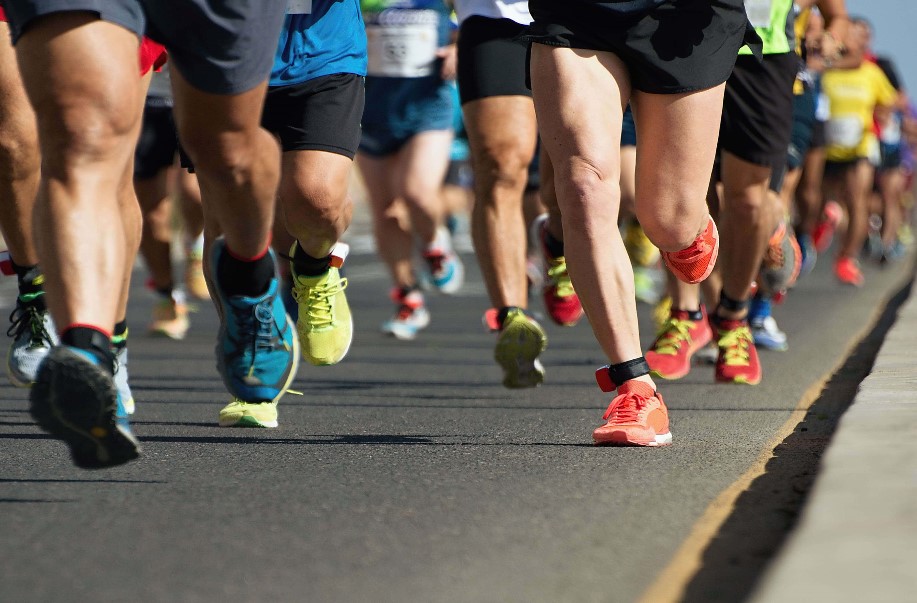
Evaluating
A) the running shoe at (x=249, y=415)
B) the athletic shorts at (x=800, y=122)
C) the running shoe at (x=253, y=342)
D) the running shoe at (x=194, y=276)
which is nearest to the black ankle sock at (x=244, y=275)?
the running shoe at (x=253, y=342)

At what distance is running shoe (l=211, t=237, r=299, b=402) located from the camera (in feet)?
15.1

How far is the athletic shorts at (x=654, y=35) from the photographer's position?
4656mm

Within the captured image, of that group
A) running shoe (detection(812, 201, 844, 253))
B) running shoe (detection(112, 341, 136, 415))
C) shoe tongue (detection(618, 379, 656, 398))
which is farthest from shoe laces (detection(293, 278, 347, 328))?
running shoe (detection(812, 201, 844, 253))

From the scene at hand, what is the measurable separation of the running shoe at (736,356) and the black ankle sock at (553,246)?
29.0 inches

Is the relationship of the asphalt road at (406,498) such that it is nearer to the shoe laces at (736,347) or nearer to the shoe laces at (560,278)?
the shoe laces at (736,347)

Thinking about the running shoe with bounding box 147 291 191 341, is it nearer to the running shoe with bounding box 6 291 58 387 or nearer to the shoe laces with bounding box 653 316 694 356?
the shoe laces with bounding box 653 316 694 356

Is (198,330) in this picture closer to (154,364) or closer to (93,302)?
(154,364)

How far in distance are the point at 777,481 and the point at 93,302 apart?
5.49 ft

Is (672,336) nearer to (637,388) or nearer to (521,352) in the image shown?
(521,352)

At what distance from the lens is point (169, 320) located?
9211mm

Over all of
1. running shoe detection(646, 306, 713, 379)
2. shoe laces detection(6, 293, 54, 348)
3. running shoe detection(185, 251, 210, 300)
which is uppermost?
shoe laces detection(6, 293, 54, 348)

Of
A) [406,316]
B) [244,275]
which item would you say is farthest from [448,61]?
[244,275]

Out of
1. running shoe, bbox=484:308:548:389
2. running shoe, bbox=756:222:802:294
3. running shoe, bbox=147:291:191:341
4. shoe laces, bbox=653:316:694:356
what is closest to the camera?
running shoe, bbox=484:308:548:389

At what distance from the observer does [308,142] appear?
16.8ft
